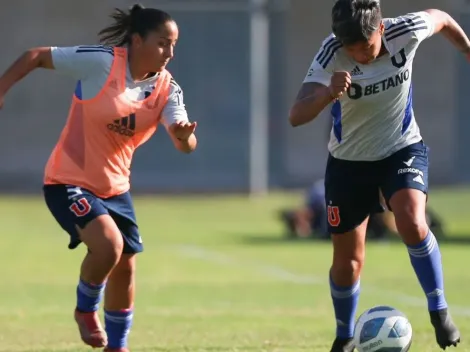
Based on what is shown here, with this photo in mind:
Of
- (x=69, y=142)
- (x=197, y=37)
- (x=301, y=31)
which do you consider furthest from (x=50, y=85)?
(x=69, y=142)

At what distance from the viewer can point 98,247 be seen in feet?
24.9

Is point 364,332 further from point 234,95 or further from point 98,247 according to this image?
point 234,95

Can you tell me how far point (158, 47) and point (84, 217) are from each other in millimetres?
1077

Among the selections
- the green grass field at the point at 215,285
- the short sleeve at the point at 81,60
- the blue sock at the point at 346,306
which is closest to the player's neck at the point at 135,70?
the short sleeve at the point at 81,60

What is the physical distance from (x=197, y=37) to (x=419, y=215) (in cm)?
2194

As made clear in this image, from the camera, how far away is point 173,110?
788 centimetres

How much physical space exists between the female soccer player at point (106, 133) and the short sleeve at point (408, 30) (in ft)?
4.15

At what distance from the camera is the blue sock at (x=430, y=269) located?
768 cm

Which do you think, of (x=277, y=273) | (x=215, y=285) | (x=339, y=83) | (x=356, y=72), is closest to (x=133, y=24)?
(x=356, y=72)

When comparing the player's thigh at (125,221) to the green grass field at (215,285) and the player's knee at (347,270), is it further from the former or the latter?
the player's knee at (347,270)

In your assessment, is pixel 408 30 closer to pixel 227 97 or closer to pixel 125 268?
pixel 125 268

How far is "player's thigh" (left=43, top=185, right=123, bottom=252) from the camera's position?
7.63m

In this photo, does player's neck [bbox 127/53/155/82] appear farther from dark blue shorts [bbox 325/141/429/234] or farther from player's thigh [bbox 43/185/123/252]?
dark blue shorts [bbox 325/141/429/234]

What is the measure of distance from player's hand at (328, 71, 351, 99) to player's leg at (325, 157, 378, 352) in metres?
1.03
